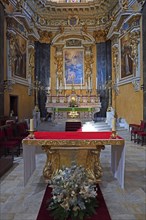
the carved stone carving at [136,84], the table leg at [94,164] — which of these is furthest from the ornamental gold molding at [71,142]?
the carved stone carving at [136,84]

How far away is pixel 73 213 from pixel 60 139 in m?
1.74

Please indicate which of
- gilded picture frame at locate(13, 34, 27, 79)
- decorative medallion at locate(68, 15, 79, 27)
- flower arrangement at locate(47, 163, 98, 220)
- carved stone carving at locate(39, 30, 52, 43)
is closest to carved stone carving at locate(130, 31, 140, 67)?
gilded picture frame at locate(13, 34, 27, 79)

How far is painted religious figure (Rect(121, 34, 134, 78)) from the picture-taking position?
13.4 m

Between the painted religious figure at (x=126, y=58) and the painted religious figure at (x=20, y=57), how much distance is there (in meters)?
5.80

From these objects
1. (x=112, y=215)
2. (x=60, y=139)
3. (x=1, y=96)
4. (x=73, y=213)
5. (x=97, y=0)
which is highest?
(x=97, y=0)

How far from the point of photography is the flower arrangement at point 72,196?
2760mm

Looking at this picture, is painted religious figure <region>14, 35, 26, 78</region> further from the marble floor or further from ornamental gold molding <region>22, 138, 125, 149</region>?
ornamental gold molding <region>22, 138, 125, 149</region>

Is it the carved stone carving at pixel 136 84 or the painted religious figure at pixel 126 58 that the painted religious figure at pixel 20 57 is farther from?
the carved stone carving at pixel 136 84

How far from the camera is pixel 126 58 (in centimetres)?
1413

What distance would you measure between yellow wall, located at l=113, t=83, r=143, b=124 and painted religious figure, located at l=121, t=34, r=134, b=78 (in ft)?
2.43

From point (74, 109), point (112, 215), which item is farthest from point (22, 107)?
point (112, 215)

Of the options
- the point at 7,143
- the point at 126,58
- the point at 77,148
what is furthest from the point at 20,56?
the point at 77,148

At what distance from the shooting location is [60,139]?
14.5ft

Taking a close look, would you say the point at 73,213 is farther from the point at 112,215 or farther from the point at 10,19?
the point at 10,19
